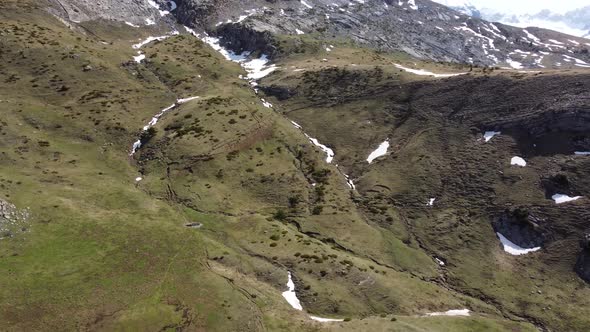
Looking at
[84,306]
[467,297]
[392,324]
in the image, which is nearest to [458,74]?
[467,297]

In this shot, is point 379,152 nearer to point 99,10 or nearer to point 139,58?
point 139,58

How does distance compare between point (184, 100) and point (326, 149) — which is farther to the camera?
point (184, 100)

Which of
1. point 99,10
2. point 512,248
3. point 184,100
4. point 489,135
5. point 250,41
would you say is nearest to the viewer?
point 512,248

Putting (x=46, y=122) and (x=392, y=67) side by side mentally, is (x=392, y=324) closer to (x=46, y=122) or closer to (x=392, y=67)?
(x=46, y=122)

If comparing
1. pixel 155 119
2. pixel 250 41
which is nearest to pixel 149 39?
pixel 250 41

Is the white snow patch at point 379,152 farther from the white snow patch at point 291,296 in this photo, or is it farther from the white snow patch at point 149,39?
the white snow patch at point 149,39

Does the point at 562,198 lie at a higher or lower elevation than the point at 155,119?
higher

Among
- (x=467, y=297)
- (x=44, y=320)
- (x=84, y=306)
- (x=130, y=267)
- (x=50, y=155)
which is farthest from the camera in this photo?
(x=50, y=155)
